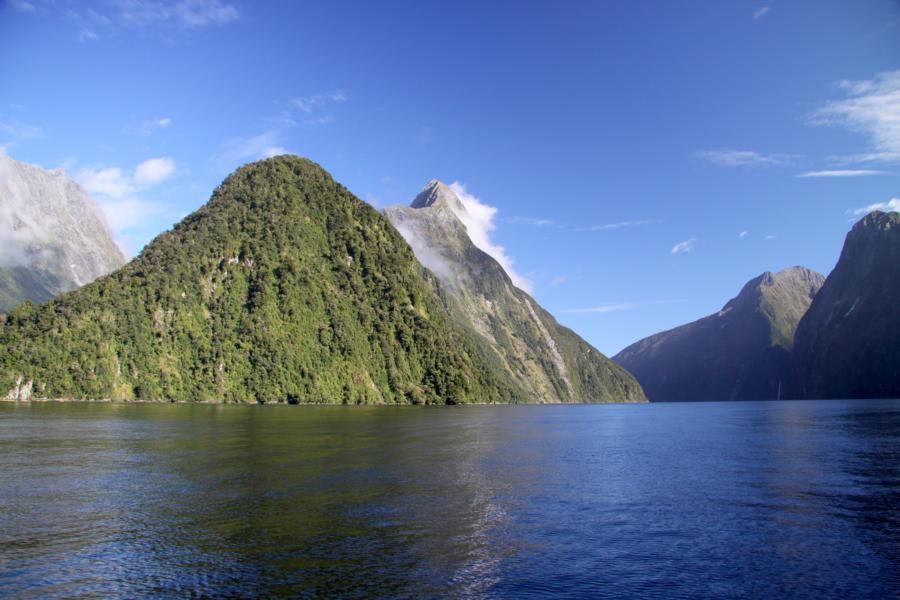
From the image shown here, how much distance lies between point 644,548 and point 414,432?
7108 centimetres

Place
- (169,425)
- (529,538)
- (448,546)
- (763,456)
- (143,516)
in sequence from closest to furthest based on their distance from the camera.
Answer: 1. (448,546)
2. (529,538)
3. (143,516)
4. (763,456)
5. (169,425)

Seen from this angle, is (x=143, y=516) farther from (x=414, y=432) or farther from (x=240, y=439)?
(x=414, y=432)

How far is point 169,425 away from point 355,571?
83.5 m

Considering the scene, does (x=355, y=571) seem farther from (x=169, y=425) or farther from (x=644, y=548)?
(x=169, y=425)

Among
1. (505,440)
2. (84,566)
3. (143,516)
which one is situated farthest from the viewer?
(505,440)

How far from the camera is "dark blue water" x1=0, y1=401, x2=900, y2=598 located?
25.1m

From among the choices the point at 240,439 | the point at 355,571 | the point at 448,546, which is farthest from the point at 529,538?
the point at 240,439

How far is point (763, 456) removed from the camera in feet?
227

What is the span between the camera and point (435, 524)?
3475 cm

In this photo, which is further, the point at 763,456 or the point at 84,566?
the point at 763,456

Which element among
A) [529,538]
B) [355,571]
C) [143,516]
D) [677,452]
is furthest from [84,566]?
[677,452]

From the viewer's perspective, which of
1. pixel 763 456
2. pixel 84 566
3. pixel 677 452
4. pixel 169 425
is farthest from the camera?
pixel 169 425

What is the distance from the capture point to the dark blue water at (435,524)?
82.3 feet

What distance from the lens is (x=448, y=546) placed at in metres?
30.2
